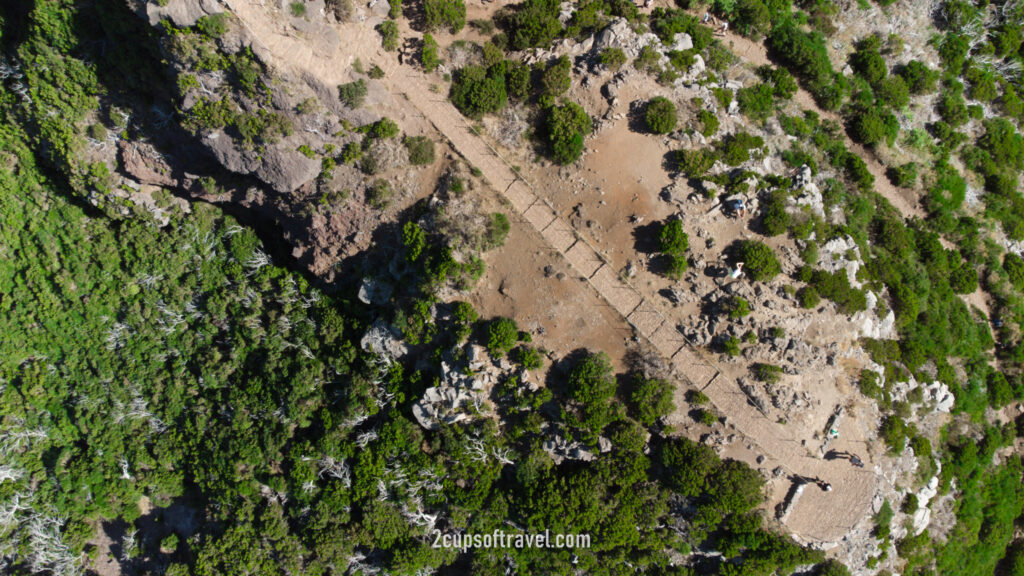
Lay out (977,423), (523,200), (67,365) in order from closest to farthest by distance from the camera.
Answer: (523,200) < (977,423) < (67,365)

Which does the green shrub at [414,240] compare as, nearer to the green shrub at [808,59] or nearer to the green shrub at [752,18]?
the green shrub at [752,18]

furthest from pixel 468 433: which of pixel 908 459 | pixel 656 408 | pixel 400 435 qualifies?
pixel 908 459

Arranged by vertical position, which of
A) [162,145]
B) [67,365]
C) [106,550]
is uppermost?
[162,145]

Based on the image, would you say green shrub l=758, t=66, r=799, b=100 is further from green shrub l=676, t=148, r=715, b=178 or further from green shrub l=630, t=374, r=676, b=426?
green shrub l=630, t=374, r=676, b=426

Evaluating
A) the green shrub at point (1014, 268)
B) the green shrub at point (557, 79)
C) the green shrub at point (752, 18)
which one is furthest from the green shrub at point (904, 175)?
the green shrub at point (557, 79)

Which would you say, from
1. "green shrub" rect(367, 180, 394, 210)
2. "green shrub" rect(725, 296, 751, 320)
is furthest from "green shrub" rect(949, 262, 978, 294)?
"green shrub" rect(367, 180, 394, 210)

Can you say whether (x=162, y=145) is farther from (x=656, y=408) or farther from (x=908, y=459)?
(x=908, y=459)
